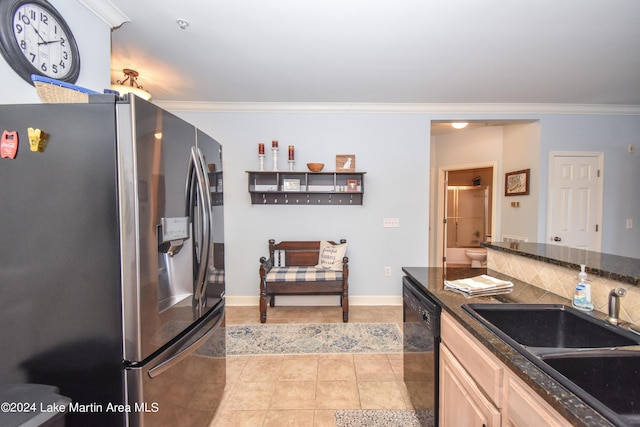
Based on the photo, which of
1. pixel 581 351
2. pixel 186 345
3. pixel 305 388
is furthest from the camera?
pixel 305 388

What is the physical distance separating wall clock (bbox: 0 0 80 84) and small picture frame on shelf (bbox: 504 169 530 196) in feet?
15.6

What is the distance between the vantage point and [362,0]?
165 cm

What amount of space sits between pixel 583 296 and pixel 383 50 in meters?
2.10

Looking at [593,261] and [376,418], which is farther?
[376,418]

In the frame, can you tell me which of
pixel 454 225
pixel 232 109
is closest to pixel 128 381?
pixel 232 109

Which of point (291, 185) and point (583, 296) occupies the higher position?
point (291, 185)

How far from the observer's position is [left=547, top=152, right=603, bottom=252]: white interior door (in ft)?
11.3

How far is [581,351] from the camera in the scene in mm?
→ 807

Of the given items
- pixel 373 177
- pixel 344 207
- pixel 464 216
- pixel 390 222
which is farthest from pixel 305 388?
pixel 464 216

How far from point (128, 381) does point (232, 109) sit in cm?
308

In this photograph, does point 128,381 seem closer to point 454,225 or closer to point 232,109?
point 232,109

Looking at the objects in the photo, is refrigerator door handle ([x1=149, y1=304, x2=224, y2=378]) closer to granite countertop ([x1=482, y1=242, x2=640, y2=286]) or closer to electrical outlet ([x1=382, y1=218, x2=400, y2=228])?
granite countertop ([x1=482, y1=242, x2=640, y2=286])

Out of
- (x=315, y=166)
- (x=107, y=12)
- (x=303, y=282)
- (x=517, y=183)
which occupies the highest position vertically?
(x=107, y=12)

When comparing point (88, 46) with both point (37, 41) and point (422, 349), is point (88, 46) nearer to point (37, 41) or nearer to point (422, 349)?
point (37, 41)
